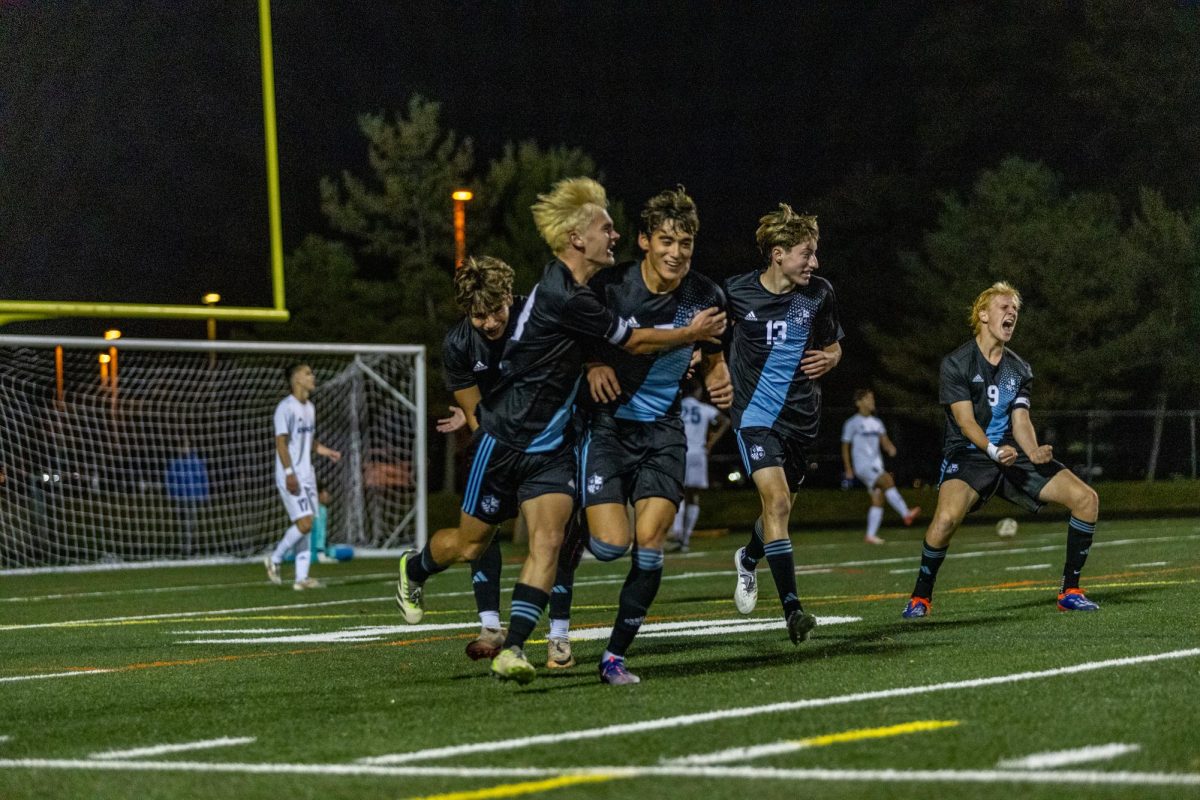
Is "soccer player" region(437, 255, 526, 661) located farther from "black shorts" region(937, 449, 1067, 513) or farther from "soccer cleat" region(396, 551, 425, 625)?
"black shorts" region(937, 449, 1067, 513)

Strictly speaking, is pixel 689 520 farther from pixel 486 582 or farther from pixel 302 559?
pixel 486 582

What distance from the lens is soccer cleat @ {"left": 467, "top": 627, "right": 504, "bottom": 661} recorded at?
877cm

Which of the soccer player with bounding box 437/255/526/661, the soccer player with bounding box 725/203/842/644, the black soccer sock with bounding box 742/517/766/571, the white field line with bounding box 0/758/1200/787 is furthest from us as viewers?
the black soccer sock with bounding box 742/517/766/571

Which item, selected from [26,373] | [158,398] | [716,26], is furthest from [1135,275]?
[26,373]

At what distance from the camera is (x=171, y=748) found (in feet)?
20.6

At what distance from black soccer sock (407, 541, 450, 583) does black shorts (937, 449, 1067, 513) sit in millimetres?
3663

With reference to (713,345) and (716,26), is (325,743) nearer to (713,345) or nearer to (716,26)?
(713,345)

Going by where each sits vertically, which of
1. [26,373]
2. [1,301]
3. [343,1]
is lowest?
[26,373]

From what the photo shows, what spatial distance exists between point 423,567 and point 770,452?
2000 millimetres

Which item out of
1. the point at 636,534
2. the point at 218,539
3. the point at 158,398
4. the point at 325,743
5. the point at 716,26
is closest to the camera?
the point at 325,743

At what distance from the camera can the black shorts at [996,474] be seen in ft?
37.0

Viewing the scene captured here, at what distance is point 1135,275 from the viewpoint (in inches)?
1933

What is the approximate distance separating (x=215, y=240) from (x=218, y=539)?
10638 millimetres

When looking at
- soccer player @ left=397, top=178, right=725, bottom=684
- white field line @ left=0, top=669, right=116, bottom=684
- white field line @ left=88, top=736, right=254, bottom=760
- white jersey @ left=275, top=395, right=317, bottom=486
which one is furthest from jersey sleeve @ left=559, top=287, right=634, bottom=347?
white jersey @ left=275, top=395, right=317, bottom=486
